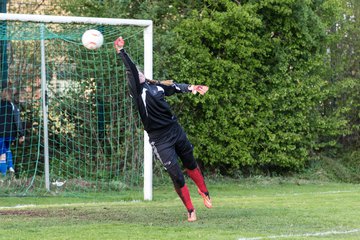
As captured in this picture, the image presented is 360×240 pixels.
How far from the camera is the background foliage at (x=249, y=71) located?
18.1 metres

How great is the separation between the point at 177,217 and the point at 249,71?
8.65 m

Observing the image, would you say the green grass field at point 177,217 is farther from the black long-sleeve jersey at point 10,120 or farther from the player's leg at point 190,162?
the black long-sleeve jersey at point 10,120

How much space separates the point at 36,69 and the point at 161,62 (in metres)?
2.94

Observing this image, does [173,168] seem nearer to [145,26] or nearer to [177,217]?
[177,217]

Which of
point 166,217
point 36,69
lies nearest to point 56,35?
point 36,69

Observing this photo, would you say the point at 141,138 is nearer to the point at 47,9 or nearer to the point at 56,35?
the point at 56,35

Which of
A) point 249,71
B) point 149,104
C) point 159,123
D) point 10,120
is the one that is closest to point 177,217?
point 159,123

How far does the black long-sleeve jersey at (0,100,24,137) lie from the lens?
1647cm

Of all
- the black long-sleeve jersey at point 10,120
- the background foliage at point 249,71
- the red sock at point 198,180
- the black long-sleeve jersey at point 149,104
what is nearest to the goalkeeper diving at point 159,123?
the black long-sleeve jersey at point 149,104

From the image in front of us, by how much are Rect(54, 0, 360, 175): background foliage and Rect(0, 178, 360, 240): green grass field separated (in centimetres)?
301

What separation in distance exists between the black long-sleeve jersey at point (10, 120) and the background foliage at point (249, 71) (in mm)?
3172

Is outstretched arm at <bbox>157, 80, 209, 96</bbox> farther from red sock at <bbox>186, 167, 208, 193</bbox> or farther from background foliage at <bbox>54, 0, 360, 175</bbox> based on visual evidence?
background foliage at <bbox>54, 0, 360, 175</bbox>

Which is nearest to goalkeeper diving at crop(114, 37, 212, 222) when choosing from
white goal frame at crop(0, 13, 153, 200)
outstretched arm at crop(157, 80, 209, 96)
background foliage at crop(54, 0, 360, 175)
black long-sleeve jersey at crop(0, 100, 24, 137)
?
outstretched arm at crop(157, 80, 209, 96)

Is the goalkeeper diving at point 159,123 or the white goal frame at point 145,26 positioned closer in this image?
the goalkeeper diving at point 159,123
